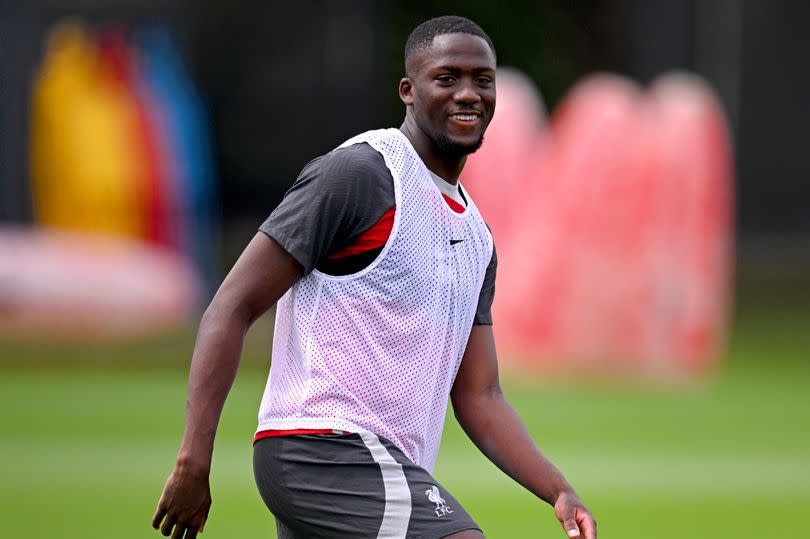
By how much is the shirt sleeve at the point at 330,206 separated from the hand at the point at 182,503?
637 millimetres

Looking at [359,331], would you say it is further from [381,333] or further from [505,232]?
[505,232]

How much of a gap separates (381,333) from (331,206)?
0.40 metres

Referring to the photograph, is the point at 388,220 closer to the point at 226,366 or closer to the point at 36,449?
the point at 226,366

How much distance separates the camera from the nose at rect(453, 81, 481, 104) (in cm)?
470

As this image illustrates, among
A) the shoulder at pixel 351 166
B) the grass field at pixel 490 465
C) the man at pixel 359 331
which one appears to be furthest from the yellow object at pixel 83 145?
the shoulder at pixel 351 166

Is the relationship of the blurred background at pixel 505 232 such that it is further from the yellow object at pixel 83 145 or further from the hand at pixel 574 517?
the hand at pixel 574 517

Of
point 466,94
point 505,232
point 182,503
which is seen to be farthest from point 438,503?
point 505,232

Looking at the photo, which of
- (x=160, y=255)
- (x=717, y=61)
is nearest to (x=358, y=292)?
(x=160, y=255)

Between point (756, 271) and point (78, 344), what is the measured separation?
11.9 metres

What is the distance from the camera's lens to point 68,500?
423 inches

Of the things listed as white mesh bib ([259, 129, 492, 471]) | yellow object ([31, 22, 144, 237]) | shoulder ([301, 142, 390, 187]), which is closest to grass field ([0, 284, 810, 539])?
yellow object ([31, 22, 144, 237])

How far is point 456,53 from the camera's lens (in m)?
4.76

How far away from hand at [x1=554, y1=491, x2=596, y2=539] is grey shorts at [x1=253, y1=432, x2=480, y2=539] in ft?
1.29

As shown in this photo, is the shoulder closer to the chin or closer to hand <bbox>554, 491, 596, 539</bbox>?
the chin
